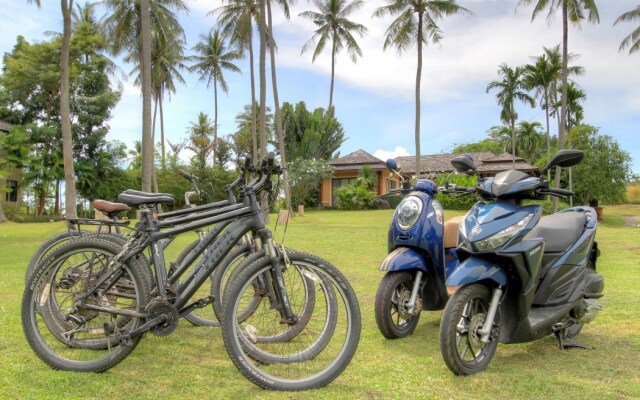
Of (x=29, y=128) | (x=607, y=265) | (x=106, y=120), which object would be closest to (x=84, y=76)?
(x=106, y=120)

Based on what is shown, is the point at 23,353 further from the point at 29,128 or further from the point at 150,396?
the point at 29,128

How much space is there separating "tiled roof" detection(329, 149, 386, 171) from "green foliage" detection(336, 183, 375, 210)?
4107 millimetres

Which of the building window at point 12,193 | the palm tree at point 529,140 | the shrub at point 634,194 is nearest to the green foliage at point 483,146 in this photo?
the palm tree at point 529,140

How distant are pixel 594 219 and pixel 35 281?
395 cm

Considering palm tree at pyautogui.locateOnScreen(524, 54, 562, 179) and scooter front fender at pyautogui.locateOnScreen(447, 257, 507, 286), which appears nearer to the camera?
scooter front fender at pyautogui.locateOnScreen(447, 257, 507, 286)

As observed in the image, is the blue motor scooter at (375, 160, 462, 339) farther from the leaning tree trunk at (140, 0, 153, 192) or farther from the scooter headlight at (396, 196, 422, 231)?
the leaning tree trunk at (140, 0, 153, 192)

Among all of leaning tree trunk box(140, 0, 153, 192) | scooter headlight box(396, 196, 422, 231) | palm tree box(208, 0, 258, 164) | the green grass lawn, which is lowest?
the green grass lawn

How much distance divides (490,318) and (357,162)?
36290 mm

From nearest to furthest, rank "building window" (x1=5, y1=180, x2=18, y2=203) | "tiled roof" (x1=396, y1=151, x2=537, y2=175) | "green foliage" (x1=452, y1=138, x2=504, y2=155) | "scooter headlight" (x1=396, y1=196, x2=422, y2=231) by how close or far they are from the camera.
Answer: "scooter headlight" (x1=396, y1=196, x2=422, y2=231), "building window" (x1=5, y1=180, x2=18, y2=203), "tiled roof" (x1=396, y1=151, x2=537, y2=175), "green foliage" (x1=452, y1=138, x2=504, y2=155)

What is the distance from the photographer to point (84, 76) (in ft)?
111

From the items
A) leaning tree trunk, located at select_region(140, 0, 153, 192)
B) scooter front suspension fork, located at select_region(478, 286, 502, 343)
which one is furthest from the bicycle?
leaning tree trunk, located at select_region(140, 0, 153, 192)

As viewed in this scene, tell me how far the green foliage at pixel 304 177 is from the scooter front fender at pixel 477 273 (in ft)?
99.2

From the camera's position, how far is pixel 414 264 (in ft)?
12.3

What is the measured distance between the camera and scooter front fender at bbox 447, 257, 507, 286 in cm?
306
